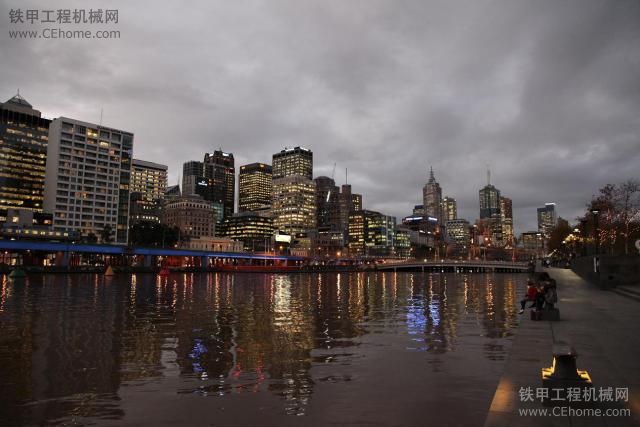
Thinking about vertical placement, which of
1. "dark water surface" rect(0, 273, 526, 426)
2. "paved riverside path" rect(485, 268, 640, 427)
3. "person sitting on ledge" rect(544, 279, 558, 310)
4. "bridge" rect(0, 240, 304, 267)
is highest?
"bridge" rect(0, 240, 304, 267)

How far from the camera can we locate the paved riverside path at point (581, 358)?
28.3 ft

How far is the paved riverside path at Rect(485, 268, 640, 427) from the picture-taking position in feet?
28.3

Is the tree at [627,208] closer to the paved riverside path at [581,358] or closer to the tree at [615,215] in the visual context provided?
the tree at [615,215]

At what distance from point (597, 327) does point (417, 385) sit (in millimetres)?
11313

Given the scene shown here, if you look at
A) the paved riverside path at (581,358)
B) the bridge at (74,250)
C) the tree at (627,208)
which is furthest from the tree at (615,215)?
the bridge at (74,250)

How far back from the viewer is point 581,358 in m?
13.4

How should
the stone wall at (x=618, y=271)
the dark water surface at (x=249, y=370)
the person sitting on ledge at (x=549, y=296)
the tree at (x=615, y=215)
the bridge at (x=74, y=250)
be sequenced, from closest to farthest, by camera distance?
1. the dark water surface at (x=249, y=370)
2. the person sitting on ledge at (x=549, y=296)
3. the stone wall at (x=618, y=271)
4. the tree at (x=615, y=215)
5. the bridge at (x=74, y=250)

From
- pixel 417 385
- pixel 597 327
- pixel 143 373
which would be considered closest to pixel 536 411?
pixel 417 385

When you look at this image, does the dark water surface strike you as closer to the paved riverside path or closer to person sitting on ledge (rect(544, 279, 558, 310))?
the paved riverside path

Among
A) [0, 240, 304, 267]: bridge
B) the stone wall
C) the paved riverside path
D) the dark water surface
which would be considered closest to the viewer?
the paved riverside path

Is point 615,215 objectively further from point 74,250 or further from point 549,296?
point 74,250

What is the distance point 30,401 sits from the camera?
444 inches

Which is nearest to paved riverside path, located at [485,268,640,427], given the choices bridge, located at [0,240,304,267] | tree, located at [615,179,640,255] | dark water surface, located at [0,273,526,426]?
dark water surface, located at [0,273,526,426]

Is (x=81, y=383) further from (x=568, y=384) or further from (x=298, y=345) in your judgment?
(x=568, y=384)
